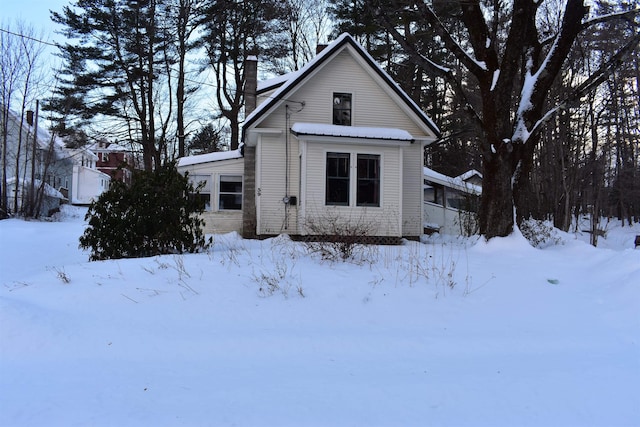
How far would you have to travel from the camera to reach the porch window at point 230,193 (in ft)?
51.1

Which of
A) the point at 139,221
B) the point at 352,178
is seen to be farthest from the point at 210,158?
the point at 139,221

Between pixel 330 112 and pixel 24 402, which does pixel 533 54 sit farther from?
pixel 24 402

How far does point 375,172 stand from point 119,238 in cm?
718

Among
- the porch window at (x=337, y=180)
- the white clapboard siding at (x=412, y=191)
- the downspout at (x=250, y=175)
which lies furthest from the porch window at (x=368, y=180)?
the downspout at (x=250, y=175)

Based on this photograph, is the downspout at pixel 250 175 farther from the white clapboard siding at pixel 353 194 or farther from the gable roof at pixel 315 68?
the white clapboard siding at pixel 353 194

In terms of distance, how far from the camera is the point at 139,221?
8914 mm

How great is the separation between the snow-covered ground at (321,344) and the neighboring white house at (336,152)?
5244 mm

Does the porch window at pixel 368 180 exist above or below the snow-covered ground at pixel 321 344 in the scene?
above

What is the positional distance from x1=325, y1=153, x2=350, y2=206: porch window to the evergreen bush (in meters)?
4.47

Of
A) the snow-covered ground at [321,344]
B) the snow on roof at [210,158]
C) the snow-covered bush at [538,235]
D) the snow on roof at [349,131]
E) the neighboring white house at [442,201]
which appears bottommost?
the snow-covered ground at [321,344]

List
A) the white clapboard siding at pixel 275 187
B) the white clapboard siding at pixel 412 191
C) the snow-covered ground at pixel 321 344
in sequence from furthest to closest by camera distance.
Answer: the white clapboard siding at pixel 412 191 → the white clapboard siding at pixel 275 187 → the snow-covered ground at pixel 321 344

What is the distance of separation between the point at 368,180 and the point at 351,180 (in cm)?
52

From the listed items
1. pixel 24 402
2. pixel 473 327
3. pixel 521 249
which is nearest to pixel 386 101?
pixel 521 249

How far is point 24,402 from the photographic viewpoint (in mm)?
3307
